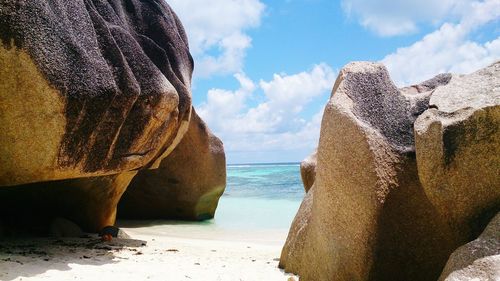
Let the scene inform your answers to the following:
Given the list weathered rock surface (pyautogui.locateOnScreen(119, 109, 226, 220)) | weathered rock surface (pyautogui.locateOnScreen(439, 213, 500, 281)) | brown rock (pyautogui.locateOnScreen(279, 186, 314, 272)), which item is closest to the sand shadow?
brown rock (pyautogui.locateOnScreen(279, 186, 314, 272))

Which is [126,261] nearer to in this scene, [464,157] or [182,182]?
[464,157]

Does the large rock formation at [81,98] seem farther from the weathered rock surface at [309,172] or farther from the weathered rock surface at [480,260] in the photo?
the weathered rock surface at [480,260]

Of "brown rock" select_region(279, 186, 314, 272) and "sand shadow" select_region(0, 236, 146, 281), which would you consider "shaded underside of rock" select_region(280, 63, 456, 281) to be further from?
"sand shadow" select_region(0, 236, 146, 281)

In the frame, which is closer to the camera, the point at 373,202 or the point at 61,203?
the point at 373,202

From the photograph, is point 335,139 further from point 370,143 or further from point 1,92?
point 1,92

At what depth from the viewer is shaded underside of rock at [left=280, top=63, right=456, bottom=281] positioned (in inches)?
120

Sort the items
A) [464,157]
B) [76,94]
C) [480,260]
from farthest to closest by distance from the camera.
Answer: [76,94], [464,157], [480,260]

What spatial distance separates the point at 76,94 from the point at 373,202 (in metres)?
2.75

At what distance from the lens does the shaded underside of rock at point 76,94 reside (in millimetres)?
4008

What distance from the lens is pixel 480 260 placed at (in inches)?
88.7

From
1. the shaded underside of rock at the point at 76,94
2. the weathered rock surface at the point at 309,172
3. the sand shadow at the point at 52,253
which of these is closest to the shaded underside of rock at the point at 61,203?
the sand shadow at the point at 52,253

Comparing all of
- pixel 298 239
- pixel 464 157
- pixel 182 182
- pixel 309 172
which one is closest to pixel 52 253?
pixel 298 239

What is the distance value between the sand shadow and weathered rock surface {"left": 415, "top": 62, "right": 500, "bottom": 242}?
2.97 m

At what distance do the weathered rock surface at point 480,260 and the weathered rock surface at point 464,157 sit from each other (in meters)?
0.22
